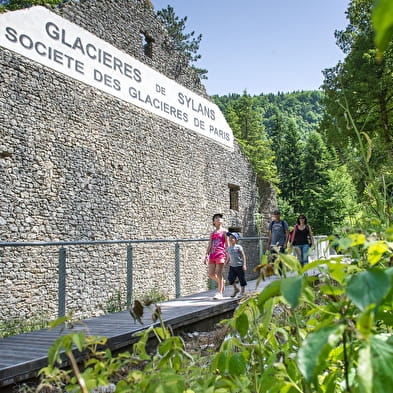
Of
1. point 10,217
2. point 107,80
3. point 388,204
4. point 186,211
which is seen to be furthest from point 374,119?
point 388,204

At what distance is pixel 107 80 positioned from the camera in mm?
10633

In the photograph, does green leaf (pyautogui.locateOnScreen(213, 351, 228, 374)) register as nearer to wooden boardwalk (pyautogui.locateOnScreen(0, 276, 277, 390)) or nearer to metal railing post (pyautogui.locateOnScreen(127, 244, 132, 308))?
wooden boardwalk (pyautogui.locateOnScreen(0, 276, 277, 390))

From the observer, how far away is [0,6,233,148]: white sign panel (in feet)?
28.3

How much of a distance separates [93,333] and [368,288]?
4.30m

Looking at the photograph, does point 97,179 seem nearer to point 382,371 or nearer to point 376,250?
point 376,250

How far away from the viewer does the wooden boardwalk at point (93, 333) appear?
10.2ft

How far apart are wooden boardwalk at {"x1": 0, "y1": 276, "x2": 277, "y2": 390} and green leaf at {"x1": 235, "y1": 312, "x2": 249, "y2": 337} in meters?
0.89

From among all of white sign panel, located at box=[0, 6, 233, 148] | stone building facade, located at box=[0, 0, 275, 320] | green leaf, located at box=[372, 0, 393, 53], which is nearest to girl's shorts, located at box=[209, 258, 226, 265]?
stone building facade, located at box=[0, 0, 275, 320]

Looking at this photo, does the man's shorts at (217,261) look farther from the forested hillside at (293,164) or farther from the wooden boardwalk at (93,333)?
the forested hillside at (293,164)

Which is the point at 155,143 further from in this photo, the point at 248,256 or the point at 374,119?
the point at 374,119

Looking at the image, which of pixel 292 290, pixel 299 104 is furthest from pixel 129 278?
pixel 299 104

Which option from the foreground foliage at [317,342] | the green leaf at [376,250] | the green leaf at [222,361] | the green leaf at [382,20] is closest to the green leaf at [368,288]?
the foreground foliage at [317,342]

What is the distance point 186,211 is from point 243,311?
12200 mm

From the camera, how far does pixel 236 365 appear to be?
2.90 ft
